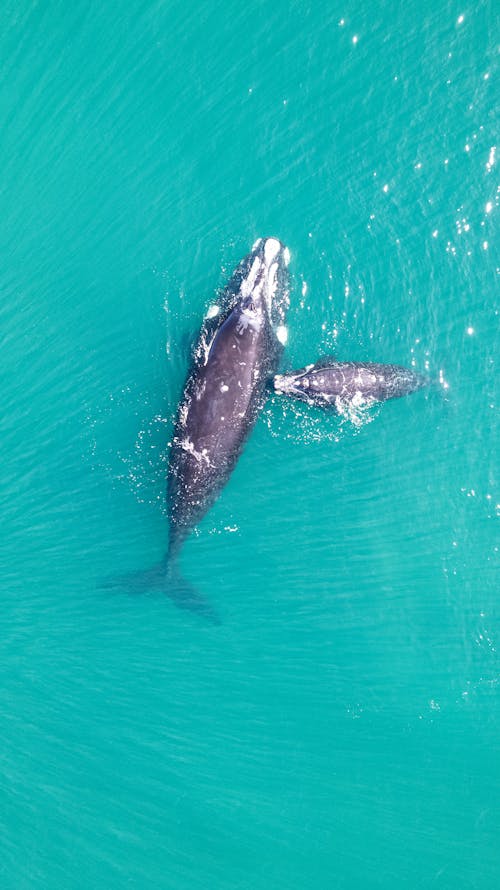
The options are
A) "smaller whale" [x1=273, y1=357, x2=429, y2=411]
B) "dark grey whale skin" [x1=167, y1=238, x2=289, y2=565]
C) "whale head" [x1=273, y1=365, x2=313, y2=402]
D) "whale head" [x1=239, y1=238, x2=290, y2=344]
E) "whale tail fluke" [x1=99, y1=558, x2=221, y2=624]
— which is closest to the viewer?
"dark grey whale skin" [x1=167, y1=238, x2=289, y2=565]

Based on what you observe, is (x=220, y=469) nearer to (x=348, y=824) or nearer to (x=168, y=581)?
(x=168, y=581)

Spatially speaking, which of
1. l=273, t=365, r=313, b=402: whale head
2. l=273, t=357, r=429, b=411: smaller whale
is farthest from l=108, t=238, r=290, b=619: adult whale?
l=273, t=357, r=429, b=411: smaller whale

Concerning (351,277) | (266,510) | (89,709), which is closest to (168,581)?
(266,510)

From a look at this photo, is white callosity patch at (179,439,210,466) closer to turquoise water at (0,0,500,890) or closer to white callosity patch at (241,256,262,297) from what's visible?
turquoise water at (0,0,500,890)

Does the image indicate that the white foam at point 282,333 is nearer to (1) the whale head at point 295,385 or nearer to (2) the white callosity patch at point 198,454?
(1) the whale head at point 295,385

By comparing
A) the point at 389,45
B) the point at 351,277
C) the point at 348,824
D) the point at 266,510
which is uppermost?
the point at 389,45

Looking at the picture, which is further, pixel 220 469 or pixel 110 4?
pixel 110 4
